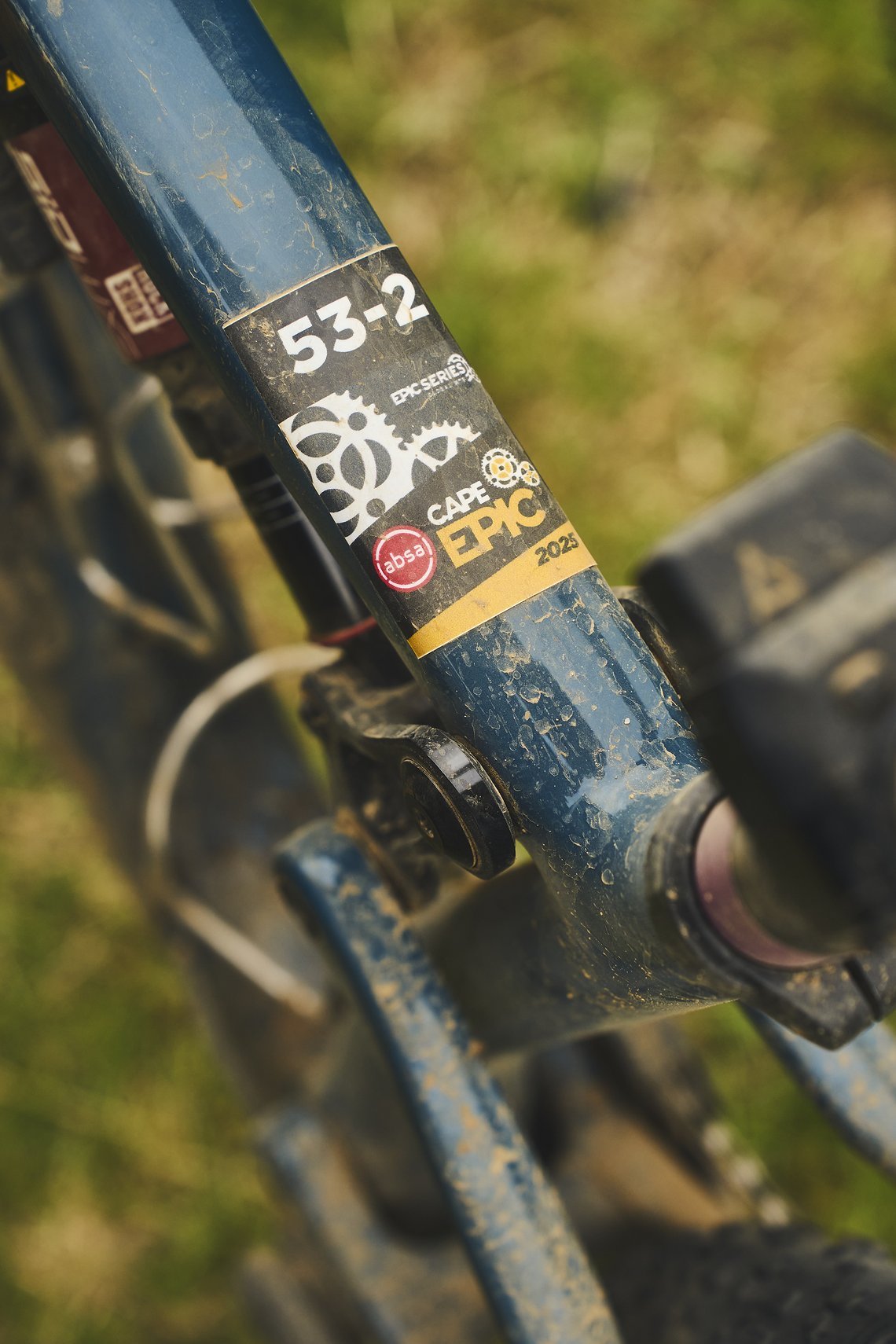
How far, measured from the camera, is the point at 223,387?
548mm

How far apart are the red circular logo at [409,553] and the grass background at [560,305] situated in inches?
39.3

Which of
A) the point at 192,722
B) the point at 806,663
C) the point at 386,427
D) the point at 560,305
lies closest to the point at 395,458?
the point at 386,427

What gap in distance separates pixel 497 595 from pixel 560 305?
3.74 feet

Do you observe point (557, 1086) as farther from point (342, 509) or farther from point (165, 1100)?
point (165, 1100)

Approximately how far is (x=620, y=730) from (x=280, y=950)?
0.59 m

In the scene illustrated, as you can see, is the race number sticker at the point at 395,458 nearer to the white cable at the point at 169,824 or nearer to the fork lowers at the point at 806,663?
the fork lowers at the point at 806,663

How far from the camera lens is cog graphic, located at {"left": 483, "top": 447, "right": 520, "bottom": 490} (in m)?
0.52

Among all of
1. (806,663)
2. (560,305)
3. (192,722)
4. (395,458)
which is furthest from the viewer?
(560,305)

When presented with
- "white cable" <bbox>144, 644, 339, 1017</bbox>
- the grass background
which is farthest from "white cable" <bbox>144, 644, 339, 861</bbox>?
the grass background

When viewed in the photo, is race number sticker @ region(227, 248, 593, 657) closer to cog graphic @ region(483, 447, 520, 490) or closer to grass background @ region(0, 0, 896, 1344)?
cog graphic @ region(483, 447, 520, 490)

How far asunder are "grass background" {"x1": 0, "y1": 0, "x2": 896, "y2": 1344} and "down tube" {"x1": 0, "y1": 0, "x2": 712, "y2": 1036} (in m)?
0.95

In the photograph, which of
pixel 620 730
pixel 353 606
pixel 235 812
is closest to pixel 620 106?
pixel 235 812

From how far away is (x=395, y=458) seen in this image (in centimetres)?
51

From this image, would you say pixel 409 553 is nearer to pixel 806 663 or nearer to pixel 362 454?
pixel 362 454
